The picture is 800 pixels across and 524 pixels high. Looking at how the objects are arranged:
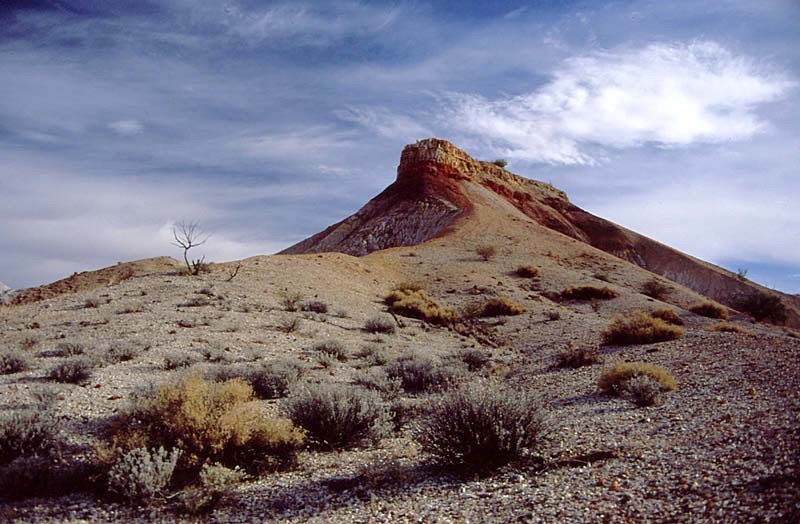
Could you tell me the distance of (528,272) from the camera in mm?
34281

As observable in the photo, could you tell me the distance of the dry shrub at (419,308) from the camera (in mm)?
22531

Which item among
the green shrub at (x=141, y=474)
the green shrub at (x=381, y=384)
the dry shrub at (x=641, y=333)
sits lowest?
the green shrub at (x=141, y=474)

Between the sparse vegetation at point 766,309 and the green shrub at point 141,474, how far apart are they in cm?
3852

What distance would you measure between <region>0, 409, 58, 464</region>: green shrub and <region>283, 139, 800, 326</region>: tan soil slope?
39.3 metres

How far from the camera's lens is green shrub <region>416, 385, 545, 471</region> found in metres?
6.16

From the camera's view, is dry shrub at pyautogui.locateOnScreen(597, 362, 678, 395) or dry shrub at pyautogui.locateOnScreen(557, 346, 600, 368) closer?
dry shrub at pyautogui.locateOnScreen(597, 362, 678, 395)

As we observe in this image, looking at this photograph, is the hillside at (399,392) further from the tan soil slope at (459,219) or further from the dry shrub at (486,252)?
the tan soil slope at (459,219)

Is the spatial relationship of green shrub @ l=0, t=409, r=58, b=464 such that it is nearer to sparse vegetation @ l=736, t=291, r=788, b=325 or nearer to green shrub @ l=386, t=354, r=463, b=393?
green shrub @ l=386, t=354, r=463, b=393

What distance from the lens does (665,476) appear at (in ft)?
16.8

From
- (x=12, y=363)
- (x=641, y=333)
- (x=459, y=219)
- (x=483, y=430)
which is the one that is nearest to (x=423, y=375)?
(x=483, y=430)

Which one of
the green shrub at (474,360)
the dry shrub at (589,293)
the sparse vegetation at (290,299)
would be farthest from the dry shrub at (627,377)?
the dry shrub at (589,293)

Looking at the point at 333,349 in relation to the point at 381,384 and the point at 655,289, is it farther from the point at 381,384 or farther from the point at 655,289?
the point at 655,289

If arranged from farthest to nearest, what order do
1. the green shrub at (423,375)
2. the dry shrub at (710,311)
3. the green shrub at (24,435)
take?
the dry shrub at (710,311) → the green shrub at (423,375) → the green shrub at (24,435)

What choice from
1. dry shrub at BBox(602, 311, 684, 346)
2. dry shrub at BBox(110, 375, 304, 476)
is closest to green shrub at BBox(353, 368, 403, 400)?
dry shrub at BBox(110, 375, 304, 476)
